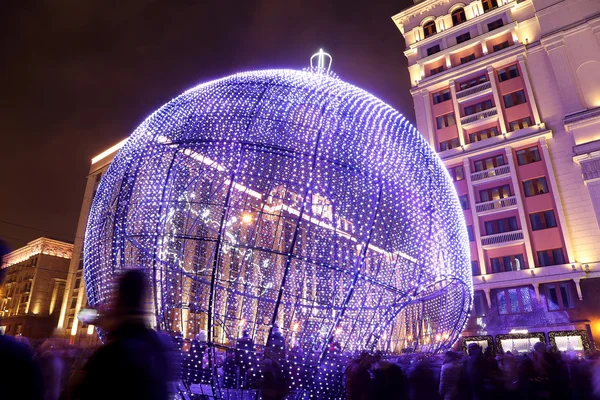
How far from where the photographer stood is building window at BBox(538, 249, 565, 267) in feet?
64.6

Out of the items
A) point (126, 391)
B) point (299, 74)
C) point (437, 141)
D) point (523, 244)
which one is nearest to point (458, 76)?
point (437, 141)

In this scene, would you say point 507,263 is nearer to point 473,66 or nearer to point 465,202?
point 465,202

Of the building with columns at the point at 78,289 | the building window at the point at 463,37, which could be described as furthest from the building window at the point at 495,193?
the building with columns at the point at 78,289

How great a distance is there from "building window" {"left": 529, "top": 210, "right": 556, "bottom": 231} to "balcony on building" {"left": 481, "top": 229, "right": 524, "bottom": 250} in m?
0.90

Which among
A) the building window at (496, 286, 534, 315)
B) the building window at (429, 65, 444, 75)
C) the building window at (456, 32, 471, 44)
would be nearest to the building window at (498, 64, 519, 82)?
the building window at (456, 32, 471, 44)

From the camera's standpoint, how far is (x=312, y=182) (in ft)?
14.6

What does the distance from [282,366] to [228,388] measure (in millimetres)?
582

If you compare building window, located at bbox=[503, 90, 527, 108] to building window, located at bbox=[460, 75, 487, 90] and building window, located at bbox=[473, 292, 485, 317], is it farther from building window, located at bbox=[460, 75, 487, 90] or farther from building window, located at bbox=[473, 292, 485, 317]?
building window, located at bbox=[473, 292, 485, 317]

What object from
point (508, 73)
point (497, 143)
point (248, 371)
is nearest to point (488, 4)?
point (508, 73)

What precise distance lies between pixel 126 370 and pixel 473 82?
27.7 metres

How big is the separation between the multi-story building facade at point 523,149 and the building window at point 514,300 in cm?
5

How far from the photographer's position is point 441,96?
26.3m

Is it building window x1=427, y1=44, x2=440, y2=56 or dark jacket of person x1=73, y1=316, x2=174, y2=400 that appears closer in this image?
dark jacket of person x1=73, y1=316, x2=174, y2=400

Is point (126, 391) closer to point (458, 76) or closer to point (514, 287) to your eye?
point (514, 287)
